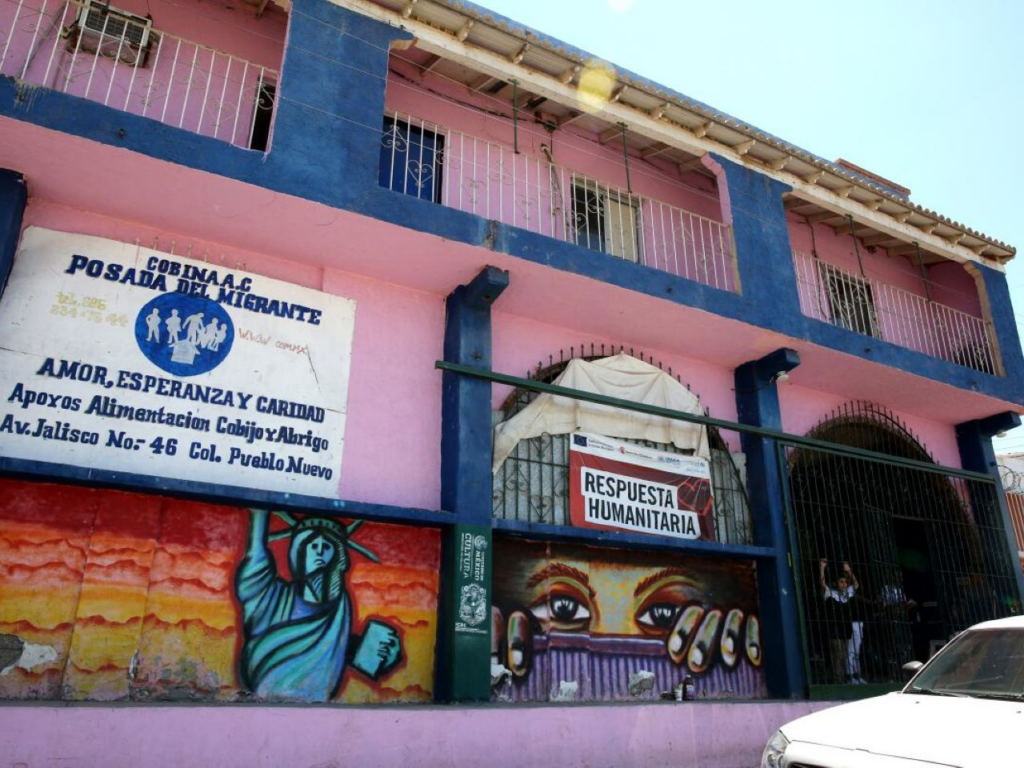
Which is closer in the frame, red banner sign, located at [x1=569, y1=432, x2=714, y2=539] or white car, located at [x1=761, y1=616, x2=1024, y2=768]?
white car, located at [x1=761, y1=616, x2=1024, y2=768]

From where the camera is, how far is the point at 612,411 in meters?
8.81

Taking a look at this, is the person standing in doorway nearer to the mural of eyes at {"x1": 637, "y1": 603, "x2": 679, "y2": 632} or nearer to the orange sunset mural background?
the mural of eyes at {"x1": 637, "y1": 603, "x2": 679, "y2": 632}

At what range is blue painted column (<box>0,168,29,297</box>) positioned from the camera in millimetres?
6293

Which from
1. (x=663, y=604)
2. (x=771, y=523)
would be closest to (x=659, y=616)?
(x=663, y=604)

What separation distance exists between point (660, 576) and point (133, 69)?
7.51 meters

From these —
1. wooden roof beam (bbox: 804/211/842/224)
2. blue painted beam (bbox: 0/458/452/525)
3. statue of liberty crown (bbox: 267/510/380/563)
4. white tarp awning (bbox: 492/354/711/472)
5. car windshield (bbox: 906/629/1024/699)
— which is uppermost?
wooden roof beam (bbox: 804/211/842/224)

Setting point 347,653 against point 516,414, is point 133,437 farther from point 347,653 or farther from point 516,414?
point 516,414

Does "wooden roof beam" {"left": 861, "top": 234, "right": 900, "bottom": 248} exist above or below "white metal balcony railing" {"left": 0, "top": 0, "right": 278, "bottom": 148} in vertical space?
above

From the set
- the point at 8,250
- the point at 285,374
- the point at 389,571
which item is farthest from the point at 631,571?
the point at 8,250

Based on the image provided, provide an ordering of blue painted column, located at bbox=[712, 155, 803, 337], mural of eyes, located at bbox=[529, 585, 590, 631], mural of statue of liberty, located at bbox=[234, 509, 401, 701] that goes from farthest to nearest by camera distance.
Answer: blue painted column, located at bbox=[712, 155, 803, 337] < mural of eyes, located at bbox=[529, 585, 590, 631] < mural of statue of liberty, located at bbox=[234, 509, 401, 701]

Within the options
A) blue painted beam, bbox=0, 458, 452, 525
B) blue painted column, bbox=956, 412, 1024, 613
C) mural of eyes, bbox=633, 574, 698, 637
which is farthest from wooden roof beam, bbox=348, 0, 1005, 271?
mural of eyes, bbox=633, 574, 698, 637

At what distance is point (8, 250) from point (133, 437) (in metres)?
1.81

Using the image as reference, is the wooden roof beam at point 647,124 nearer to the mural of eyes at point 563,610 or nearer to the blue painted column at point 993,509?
the blue painted column at point 993,509

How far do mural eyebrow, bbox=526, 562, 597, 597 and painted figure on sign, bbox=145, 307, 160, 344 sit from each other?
4.18 metres
